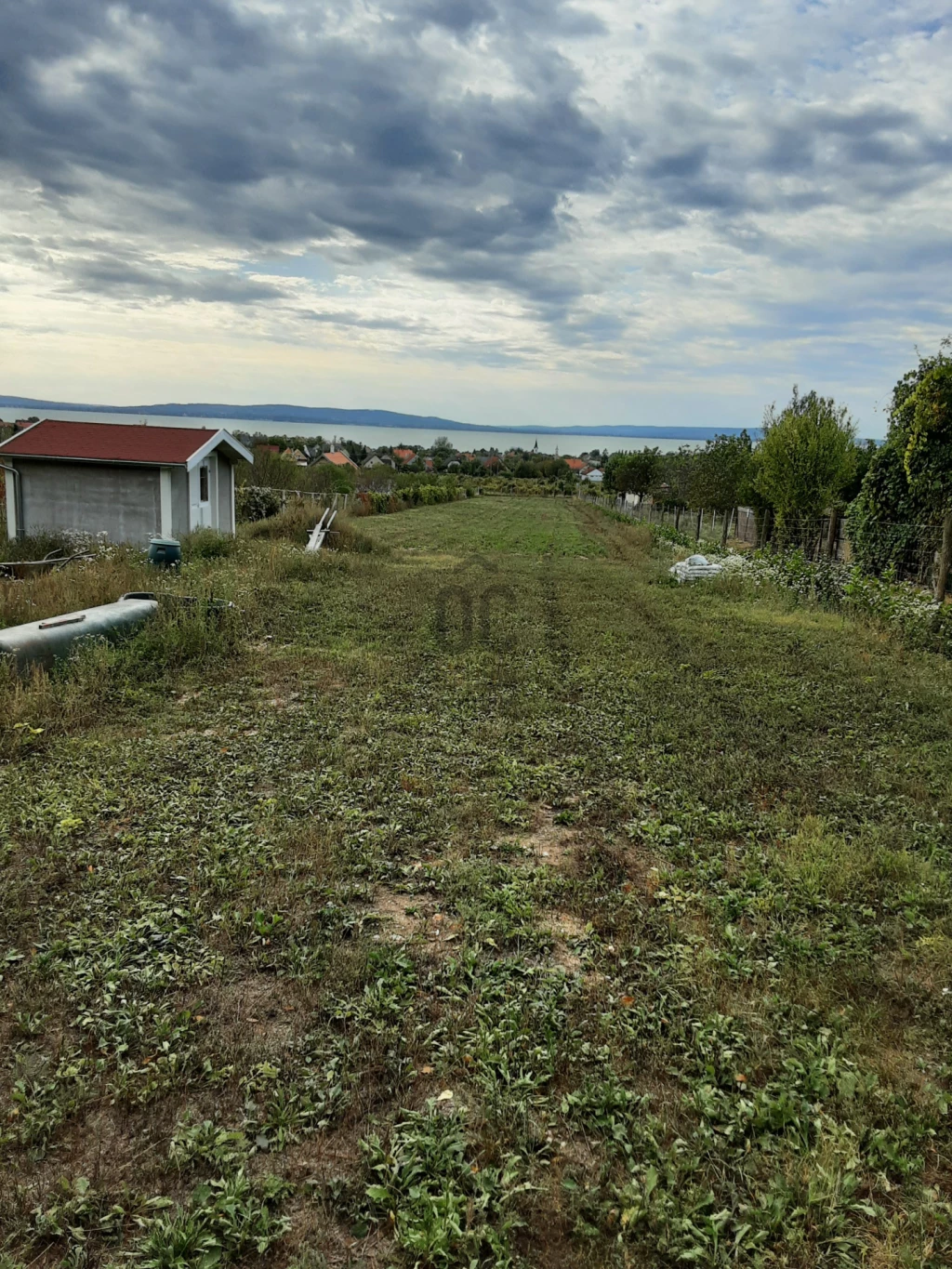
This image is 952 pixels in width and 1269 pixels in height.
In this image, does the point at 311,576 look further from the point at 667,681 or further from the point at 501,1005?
the point at 501,1005

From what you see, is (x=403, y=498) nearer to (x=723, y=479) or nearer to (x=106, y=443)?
(x=723, y=479)

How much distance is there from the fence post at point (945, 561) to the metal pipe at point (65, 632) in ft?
36.8

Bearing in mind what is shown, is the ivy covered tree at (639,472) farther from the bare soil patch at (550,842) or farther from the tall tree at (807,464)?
the bare soil patch at (550,842)

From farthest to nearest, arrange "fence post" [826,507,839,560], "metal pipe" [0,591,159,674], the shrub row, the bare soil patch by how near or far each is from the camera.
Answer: the shrub row → "fence post" [826,507,839,560] → "metal pipe" [0,591,159,674] → the bare soil patch

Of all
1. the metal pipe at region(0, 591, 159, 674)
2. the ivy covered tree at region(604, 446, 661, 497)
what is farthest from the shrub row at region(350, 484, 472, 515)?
the metal pipe at region(0, 591, 159, 674)

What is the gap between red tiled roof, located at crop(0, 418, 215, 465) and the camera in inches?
759

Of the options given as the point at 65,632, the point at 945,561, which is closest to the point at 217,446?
the point at 65,632

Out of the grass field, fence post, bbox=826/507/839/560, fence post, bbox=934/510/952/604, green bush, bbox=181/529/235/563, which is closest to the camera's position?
the grass field

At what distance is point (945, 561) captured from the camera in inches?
455

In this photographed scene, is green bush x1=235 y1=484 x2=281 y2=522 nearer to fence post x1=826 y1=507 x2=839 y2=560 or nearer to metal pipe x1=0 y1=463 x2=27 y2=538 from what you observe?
metal pipe x1=0 y1=463 x2=27 y2=538

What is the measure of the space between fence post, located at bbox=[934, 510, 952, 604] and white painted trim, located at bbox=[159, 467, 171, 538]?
16650 mm

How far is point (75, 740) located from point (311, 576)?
929cm

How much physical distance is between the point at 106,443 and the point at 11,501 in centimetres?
289

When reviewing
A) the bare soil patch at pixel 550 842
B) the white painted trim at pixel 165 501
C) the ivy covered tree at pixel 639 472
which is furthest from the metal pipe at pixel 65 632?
the ivy covered tree at pixel 639 472
